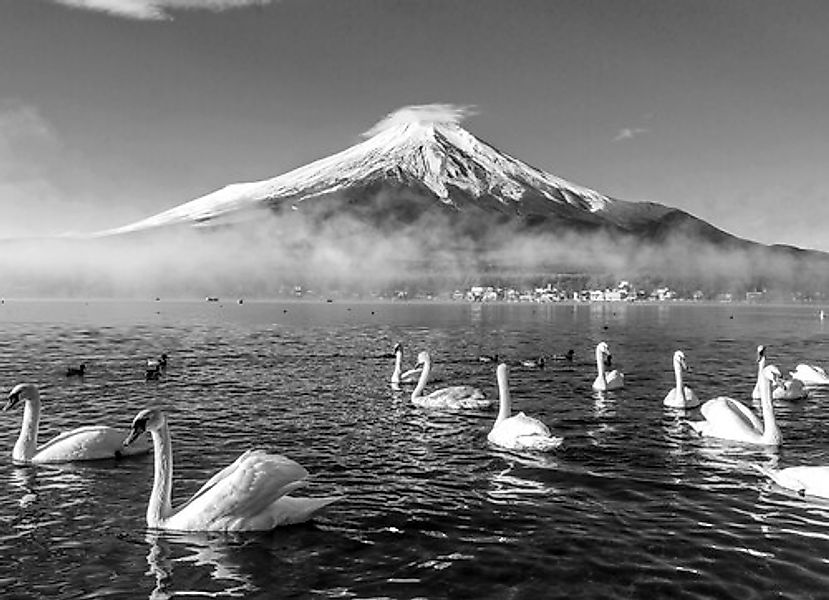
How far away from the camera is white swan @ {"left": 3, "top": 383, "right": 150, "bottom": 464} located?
19.2 metres

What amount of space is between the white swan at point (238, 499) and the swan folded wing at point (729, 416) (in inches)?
530

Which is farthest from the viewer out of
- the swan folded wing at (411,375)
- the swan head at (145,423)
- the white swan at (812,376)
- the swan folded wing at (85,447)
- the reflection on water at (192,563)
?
the swan folded wing at (411,375)

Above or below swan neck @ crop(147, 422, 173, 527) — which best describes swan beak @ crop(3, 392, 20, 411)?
above

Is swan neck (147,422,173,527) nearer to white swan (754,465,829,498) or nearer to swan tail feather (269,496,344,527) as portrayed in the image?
swan tail feather (269,496,344,527)

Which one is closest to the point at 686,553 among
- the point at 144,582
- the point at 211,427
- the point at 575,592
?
the point at 575,592

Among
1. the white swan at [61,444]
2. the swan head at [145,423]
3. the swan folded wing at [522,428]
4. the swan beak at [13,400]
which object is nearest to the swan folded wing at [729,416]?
the swan folded wing at [522,428]

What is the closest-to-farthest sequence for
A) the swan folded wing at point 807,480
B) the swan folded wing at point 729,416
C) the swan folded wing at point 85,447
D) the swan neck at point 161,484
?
the swan neck at point 161,484, the swan folded wing at point 807,480, the swan folded wing at point 85,447, the swan folded wing at point 729,416

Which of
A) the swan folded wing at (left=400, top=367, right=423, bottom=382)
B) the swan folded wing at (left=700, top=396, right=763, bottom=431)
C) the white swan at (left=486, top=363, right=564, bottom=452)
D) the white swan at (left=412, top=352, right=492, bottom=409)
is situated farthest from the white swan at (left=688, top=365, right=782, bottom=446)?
the swan folded wing at (left=400, top=367, right=423, bottom=382)

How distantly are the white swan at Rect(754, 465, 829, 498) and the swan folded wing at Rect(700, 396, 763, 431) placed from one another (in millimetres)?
5056

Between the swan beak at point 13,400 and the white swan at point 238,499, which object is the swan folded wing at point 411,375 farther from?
the white swan at point 238,499

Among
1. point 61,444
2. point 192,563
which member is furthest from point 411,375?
point 192,563

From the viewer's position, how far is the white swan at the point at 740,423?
2128 cm

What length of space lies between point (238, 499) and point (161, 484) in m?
1.72

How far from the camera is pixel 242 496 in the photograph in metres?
13.7
